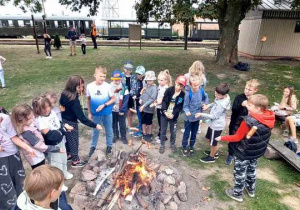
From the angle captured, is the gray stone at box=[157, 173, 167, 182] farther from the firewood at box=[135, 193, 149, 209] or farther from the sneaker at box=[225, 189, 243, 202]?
the sneaker at box=[225, 189, 243, 202]

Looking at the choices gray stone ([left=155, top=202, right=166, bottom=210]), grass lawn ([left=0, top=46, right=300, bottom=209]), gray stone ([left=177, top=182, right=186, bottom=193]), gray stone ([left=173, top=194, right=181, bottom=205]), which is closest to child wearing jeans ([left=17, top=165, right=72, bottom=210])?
gray stone ([left=155, top=202, right=166, bottom=210])

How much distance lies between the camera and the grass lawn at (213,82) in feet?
12.5

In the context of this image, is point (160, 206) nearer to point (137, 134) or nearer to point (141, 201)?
point (141, 201)

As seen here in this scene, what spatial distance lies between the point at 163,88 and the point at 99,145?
6.30ft

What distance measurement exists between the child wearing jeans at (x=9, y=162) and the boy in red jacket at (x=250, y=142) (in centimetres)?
294

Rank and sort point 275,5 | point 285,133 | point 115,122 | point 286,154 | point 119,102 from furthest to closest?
1. point 275,5
2. point 285,133
3. point 115,122
4. point 119,102
5. point 286,154

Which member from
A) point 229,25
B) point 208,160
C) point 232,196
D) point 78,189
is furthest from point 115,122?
point 229,25

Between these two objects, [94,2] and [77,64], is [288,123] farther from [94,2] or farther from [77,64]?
[94,2]

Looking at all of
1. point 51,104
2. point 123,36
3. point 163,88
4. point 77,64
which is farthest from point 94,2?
point 123,36

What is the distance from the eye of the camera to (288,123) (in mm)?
5703

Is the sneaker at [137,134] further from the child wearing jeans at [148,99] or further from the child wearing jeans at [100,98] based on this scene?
the child wearing jeans at [100,98]

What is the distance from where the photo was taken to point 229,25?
11852 mm

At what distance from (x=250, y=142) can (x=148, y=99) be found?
7.56 feet

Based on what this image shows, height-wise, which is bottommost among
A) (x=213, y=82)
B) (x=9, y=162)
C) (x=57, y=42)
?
(x=213, y=82)
